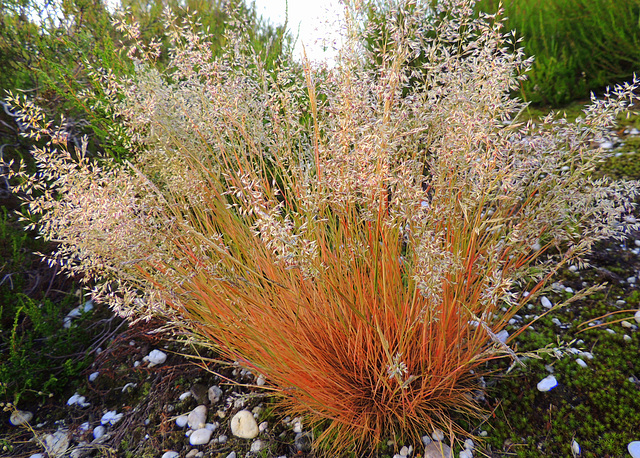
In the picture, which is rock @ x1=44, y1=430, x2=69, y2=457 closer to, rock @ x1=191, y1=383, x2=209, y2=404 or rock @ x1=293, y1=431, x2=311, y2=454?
rock @ x1=191, y1=383, x2=209, y2=404

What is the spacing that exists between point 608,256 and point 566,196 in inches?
55.1

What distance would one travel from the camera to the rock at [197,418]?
2.04 metres

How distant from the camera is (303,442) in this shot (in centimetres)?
182

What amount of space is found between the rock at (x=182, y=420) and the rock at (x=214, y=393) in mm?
152

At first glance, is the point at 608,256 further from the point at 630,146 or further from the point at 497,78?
the point at 497,78

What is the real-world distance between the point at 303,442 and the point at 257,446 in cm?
22

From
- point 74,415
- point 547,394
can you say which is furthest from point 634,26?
point 74,415

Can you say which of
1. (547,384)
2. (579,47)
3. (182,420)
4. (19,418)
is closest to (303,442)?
(182,420)

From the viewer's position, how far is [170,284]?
1666 mm

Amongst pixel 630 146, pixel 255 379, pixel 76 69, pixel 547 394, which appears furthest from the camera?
pixel 76 69

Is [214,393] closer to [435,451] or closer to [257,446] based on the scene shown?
[257,446]

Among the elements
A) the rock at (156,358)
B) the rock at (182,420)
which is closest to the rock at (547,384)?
the rock at (182,420)

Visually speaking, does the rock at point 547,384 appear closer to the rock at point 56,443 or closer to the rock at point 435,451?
the rock at point 435,451

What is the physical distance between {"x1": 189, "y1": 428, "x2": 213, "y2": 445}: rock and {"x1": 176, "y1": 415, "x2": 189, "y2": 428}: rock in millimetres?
105
